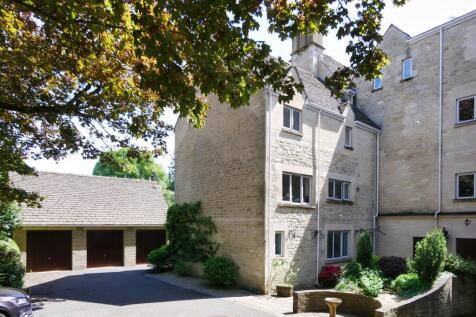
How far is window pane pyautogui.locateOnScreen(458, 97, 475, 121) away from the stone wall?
35.6 feet

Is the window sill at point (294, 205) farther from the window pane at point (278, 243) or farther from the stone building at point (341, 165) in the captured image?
the window pane at point (278, 243)

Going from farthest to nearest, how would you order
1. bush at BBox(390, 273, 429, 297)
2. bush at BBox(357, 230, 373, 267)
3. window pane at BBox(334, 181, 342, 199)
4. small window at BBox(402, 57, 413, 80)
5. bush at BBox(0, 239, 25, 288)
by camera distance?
small window at BBox(402, 57, 413, 80), window pane at BBox(334, 181, 342, 199), bush at BBox(357, 230, 373, 267), bush at BBox(0, 239, 25, 288), bush at BBox(390, 273, 429, 297)

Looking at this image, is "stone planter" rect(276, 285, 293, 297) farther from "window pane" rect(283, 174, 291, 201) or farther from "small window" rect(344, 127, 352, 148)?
"small window" rect(344, 127, 352, 148)

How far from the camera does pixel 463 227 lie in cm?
1722

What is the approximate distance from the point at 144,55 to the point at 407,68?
19.7 m

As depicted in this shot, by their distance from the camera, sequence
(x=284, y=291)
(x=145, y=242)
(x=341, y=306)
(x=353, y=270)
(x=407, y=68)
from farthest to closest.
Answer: (x=145, y=242), (x=407, y=68), (x=353, y=270), (x=284, y=291), (x=341, y=306)

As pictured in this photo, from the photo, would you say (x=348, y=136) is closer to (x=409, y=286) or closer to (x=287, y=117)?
(x=287, y=117)

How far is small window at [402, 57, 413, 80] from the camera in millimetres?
20719

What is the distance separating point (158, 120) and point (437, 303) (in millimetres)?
11414

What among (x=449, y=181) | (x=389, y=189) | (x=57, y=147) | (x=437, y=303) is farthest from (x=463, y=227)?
(x=57, y=147)

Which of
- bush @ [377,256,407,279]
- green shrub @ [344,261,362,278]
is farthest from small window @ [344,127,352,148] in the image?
green shrub @ [344,261,362,278]

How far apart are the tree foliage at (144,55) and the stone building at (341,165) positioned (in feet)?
23.0

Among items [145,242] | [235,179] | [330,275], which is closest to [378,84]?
[235,179]

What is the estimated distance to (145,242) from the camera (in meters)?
25.5
